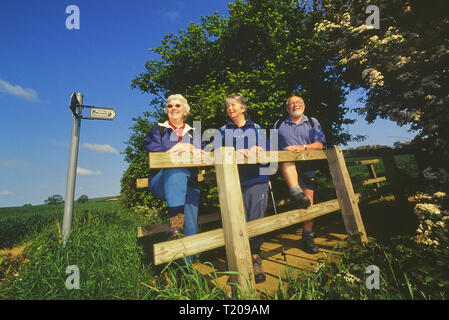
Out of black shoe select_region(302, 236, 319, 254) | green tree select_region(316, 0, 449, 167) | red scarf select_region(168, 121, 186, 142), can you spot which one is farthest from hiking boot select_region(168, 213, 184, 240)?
green tree select_region(316, 0, 449, 167)

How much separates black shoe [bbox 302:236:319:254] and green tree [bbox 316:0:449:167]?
8.84ft

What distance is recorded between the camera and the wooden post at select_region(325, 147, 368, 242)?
298cm

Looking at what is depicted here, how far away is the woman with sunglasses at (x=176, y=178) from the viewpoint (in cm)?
226

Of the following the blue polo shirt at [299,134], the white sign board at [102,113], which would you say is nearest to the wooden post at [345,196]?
the blue polo shirt at [299,134]

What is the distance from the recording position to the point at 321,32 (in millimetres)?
5910

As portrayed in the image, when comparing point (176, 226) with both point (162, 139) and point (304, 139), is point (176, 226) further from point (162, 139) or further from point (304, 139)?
point (304, 139)

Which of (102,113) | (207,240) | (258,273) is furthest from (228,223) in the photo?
(102,113)

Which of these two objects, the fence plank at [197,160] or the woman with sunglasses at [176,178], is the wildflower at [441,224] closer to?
the fence plank at [197,160]

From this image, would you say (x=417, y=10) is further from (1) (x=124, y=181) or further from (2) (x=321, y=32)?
(1) (x=124, y=181)

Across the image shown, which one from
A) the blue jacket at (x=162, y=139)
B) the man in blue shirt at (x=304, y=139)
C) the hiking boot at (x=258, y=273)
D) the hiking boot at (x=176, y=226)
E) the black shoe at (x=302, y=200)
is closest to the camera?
the hiking boot at (x=176, y=226)

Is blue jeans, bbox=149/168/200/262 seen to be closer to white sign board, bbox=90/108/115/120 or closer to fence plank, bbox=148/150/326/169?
fence plank, bbox=148/150/326/169

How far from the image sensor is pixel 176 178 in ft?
7.70

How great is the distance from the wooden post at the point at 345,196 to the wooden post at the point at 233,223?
1948 millimetres
